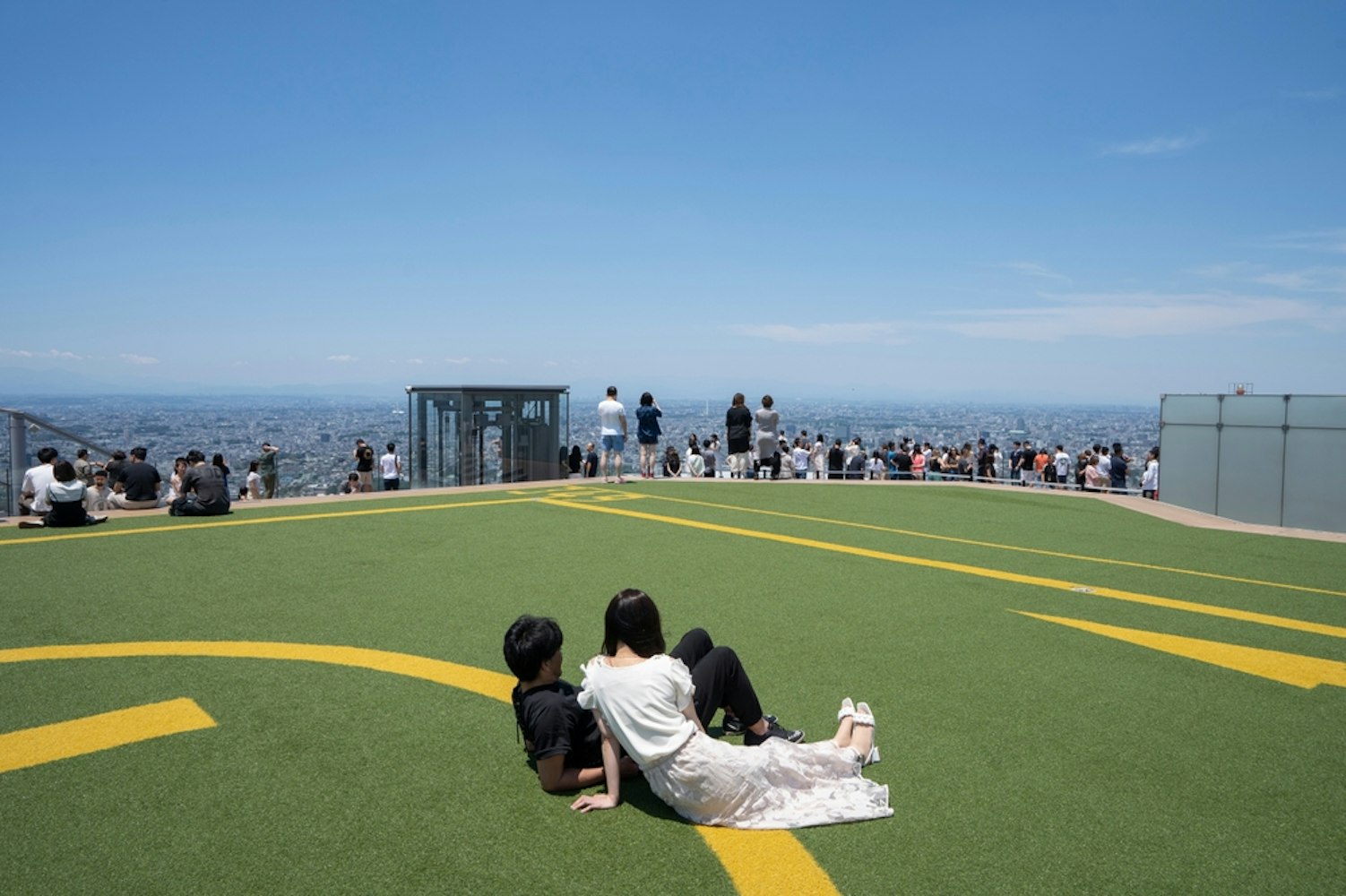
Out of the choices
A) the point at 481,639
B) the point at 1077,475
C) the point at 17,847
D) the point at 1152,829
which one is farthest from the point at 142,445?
the point at 1077,475

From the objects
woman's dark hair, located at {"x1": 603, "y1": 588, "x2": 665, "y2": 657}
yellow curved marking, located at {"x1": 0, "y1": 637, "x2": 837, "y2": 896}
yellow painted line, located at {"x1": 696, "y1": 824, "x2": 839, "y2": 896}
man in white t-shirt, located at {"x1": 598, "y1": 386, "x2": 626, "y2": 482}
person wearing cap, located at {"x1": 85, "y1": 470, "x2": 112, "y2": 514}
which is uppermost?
man in white t-shirt, located at {"x1": 598, "y1": 386, "x2": 626, "y2": 482}

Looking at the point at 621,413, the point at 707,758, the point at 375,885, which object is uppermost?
the point at 621,413

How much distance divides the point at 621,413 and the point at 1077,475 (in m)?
12.6

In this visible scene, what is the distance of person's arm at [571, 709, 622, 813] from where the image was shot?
3.95 m

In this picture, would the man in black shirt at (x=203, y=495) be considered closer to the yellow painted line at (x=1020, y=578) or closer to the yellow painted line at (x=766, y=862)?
the yellow painted line at (x=1020, y=578)

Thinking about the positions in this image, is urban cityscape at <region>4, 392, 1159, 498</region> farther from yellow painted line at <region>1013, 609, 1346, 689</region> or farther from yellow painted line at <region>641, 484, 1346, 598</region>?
yellow painted line at <region>1013, 609, 1346, 689</region>

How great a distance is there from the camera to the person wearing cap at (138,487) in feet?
41.7

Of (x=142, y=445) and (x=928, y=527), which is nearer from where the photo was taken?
(x=928, y=527)

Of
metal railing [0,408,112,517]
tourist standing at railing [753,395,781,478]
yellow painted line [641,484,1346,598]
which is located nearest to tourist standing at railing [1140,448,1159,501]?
tourist standing at railing [753,395,781,478]

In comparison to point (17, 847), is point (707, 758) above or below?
above

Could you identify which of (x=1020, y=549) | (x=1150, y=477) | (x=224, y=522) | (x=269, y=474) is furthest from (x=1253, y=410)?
(x=269, y=474)

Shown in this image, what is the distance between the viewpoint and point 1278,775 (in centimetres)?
437

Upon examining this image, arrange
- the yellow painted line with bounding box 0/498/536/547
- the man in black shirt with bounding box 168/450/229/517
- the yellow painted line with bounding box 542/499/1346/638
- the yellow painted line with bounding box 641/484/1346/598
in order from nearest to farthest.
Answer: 1. the yellow painted line with bounding box 542/499/1346/638
2. the yellow painted line with bounding box 641/484/1346/598
3. the yellow painted line with bounding box 0/498/536/547
4. the man in black shirt with bounding box 168/450/229/517

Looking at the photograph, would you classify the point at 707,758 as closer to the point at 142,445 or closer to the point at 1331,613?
the point at 1331,613
